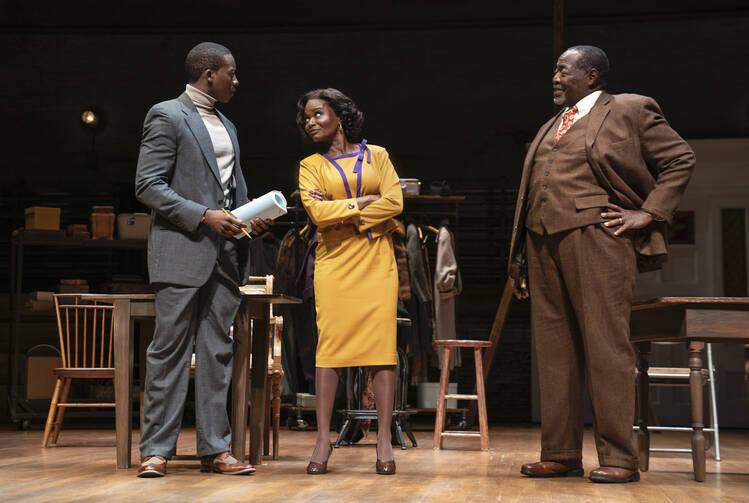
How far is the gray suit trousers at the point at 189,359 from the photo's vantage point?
3.52 m

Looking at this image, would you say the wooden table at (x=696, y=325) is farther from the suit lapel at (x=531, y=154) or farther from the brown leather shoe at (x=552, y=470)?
the suit lapel at (x=531, y=154)

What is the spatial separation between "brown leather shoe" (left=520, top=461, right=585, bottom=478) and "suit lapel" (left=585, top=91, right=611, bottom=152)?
126 cm

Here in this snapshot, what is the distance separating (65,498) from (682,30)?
7.47 metres

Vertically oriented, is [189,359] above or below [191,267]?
below

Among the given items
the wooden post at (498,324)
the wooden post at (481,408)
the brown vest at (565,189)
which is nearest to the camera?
the brown vest at (565,189)

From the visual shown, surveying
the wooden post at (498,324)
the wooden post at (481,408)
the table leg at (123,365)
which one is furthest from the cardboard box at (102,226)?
the table leg at (123,365)

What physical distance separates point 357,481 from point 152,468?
0.77 metres

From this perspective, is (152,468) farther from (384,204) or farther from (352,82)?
(352,82)

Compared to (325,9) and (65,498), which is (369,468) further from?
(325,9)

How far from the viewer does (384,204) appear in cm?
380

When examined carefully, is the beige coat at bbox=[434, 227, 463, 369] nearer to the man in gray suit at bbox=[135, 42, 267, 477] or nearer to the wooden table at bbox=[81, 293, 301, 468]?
the wooden table at bbox=[81, 293, 301, 468]

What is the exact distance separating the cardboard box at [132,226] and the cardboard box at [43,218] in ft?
1.72

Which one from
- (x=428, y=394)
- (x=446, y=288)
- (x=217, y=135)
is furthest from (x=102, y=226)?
(x=217, y=135)

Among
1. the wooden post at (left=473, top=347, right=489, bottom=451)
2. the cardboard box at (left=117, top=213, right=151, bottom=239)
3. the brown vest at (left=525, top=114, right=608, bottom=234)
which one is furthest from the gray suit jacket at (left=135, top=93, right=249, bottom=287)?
the cardboard box at (left=117, top=213, right=151, bottom=239)
